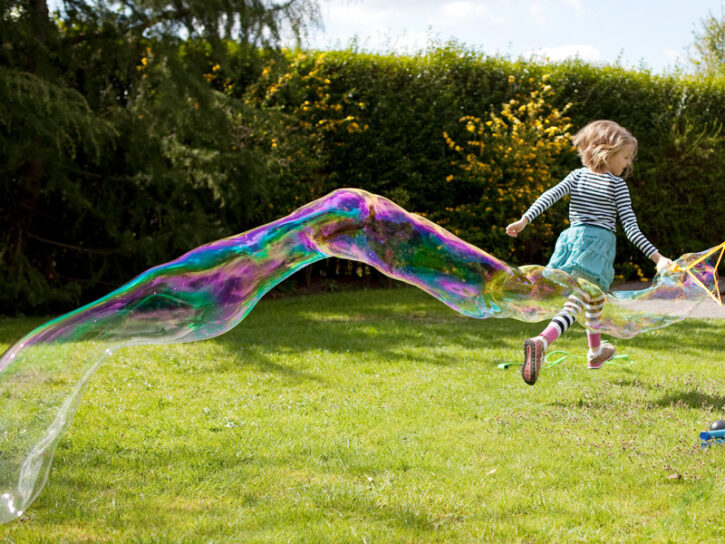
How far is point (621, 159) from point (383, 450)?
235 centimetres

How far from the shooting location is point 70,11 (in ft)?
28.1

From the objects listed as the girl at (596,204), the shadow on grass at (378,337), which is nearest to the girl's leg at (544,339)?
the girl at (596,204)

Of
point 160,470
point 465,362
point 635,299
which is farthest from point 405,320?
point 160,470

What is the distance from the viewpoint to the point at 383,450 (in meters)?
3.77

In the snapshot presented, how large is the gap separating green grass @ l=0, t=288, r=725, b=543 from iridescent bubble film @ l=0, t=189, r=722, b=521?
43 centimetres

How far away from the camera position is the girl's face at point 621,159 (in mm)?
4574

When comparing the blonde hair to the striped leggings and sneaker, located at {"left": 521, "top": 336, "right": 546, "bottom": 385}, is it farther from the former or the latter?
sneaker, located at {"left": 521, "top": 336, "right": 546, "bottom": 385}

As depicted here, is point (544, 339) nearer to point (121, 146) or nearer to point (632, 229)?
point (632, 229)

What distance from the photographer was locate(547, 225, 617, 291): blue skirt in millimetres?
4473

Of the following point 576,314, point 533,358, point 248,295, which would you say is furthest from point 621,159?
point 248,295

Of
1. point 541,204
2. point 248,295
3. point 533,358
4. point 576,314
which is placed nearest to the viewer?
point 248,295

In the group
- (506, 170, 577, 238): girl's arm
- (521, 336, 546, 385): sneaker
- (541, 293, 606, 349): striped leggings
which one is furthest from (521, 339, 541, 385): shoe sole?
(506, 170, 577, 238): girl's arm

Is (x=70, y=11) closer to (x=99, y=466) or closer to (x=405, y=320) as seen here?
(x=405, y=320)

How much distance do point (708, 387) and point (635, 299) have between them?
126 centimetres
